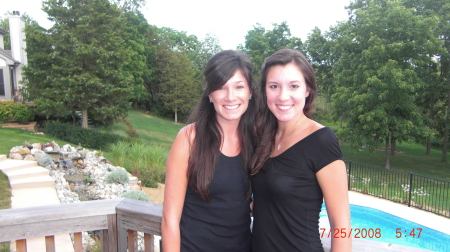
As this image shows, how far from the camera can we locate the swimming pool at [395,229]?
28.7ft

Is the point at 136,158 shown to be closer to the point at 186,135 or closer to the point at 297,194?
the point at 186,135

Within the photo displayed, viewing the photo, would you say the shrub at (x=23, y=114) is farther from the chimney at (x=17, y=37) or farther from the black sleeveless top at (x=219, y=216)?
the black sleeveless top at (x=219, y=216)

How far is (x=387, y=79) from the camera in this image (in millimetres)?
16219

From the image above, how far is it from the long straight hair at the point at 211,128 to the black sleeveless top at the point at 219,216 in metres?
0.05

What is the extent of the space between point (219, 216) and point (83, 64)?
67.6 ft

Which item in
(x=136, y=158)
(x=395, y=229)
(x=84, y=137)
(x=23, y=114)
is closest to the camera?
(x=395, y=229)

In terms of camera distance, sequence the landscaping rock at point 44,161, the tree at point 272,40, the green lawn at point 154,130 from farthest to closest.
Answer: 1. the tree at point 272,40
2. the green lawn at point 154,130
3. the landscaping rock at point 44,161

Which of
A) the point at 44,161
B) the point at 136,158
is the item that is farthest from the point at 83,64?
the point at 44,161

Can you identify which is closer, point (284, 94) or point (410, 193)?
point (284, 94)

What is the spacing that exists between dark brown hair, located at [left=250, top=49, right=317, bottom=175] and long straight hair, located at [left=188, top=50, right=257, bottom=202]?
5 cm

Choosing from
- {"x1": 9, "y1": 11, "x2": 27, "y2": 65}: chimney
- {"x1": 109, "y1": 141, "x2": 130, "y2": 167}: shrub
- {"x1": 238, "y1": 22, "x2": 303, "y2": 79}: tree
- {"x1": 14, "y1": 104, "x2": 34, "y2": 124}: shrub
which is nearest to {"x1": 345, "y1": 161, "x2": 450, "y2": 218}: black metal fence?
{"x1": 109, "y1": 141, "x2": 130, "y2": 167}: shrub

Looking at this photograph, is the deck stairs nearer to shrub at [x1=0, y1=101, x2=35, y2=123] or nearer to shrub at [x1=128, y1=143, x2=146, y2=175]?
shrub at [x1=128, y1=143, x2=146, y2=175]

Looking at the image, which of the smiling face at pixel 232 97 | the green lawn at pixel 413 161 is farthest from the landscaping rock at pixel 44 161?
the green lawn at pixel 413 161

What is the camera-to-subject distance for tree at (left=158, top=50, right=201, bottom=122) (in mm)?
35375
